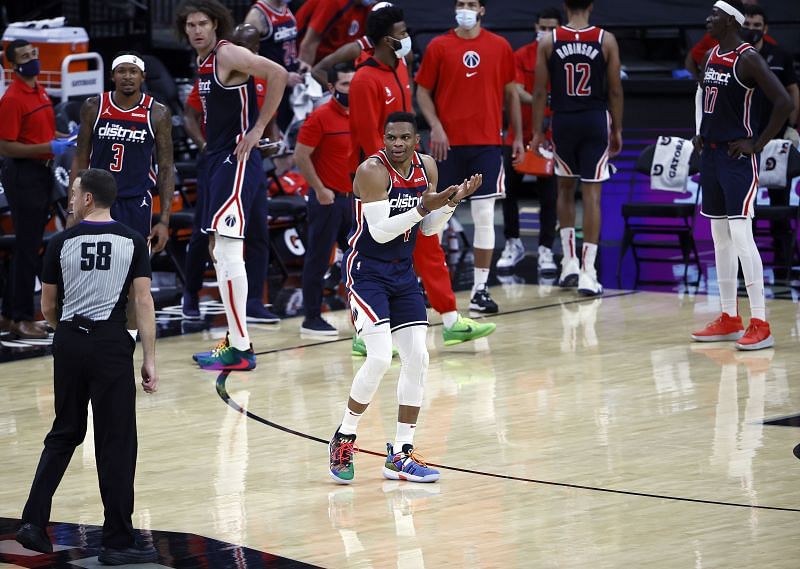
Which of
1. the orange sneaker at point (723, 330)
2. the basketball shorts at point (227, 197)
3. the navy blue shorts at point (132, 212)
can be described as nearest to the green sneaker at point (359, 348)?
the basketball shorts at point (227, 197)

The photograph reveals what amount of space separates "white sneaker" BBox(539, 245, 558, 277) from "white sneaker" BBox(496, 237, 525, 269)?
35cm

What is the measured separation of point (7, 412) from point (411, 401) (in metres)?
→ 2.51

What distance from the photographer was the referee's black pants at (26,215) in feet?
31.0

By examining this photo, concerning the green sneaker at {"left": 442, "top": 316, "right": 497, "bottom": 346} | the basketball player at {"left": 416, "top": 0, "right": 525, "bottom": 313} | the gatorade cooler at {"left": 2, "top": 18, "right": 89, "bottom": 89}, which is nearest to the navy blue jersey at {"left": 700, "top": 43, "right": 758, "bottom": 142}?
the basketball player at {"left": 416, "top": 0, "right": 525, "bottom": 313}

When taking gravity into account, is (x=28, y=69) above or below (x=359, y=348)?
above

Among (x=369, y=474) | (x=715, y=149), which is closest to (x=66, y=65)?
(x=715, y=149)

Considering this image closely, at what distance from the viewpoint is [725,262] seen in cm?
890

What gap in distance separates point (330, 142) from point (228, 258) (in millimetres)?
1523

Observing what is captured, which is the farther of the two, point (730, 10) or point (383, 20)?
point (730, 10)

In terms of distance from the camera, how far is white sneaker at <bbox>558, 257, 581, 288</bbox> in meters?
11.2

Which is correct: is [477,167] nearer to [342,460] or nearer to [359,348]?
[359,348]

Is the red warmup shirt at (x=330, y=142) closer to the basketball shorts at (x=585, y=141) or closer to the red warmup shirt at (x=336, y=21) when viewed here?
the basketball shorts at (x=585, y=141)

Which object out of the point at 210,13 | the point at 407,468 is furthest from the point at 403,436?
the point at 210,13

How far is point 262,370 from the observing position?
851cm
